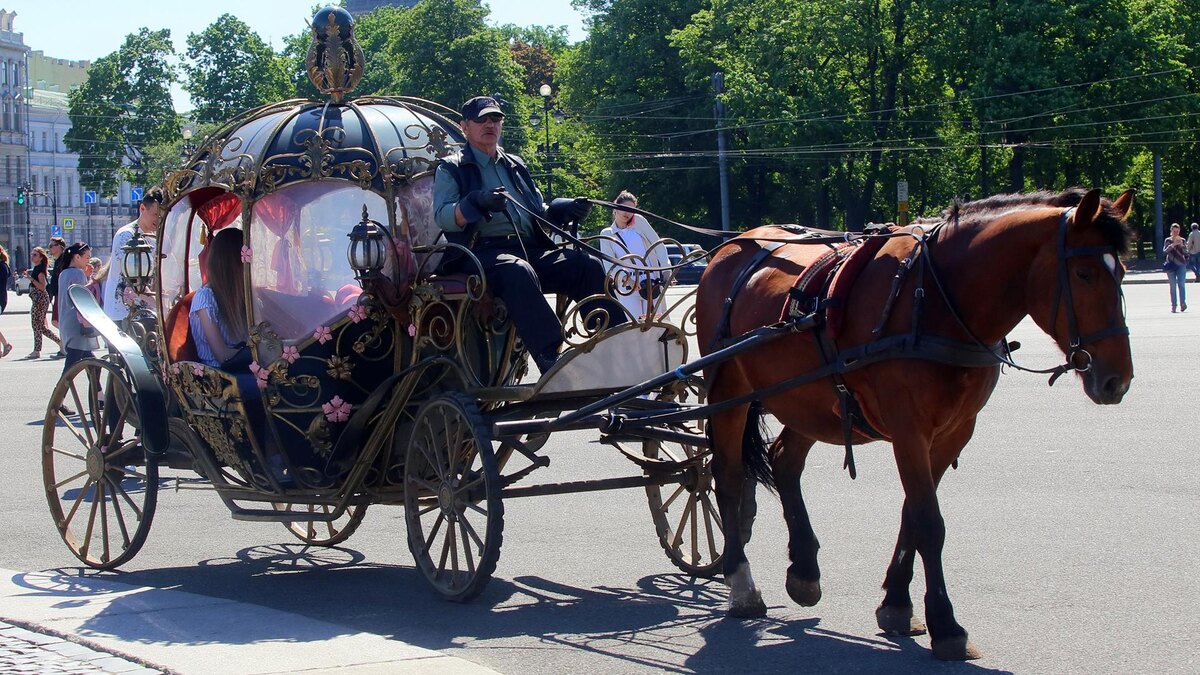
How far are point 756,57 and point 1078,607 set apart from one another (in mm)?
50121

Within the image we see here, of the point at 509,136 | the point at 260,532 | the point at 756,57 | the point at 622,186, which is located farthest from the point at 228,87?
the point at 260,532

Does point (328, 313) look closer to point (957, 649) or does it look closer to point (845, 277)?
point (845, 277)

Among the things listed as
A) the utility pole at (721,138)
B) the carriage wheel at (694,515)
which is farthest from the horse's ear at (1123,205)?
the utility pole at (721,138)

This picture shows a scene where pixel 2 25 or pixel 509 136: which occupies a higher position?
pixel 2 25

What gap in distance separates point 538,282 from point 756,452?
1399 millimetres

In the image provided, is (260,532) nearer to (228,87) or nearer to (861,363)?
(861,363)

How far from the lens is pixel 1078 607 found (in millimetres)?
6820

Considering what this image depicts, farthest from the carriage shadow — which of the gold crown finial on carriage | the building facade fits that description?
the building facade

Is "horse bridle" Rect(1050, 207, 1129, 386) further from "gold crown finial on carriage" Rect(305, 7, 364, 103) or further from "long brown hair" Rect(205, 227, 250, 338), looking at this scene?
"long brown hair" Rect(205, 227, 250, 338)

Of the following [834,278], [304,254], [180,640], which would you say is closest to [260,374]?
[304,254]

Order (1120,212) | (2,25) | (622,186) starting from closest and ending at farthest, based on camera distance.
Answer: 1. (1120,212)
2. (622,186)
3. (2,25)

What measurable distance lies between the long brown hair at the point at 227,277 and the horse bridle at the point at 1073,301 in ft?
16.1

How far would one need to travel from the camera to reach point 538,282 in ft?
25.4

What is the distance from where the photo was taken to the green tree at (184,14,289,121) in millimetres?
82875
